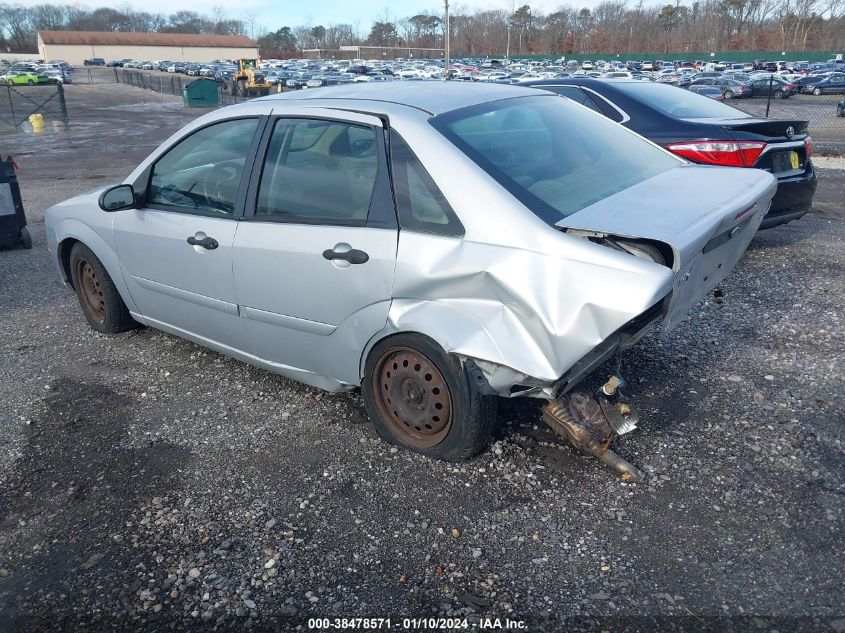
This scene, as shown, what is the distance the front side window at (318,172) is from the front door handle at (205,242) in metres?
0.34

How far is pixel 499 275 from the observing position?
9.56 ft

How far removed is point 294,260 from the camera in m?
3.56

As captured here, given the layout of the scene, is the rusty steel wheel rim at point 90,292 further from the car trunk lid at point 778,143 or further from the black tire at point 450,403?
the car trunk lid at point 778,143

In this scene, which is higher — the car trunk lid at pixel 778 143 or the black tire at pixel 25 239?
the car trunk lid at pixel 778 143

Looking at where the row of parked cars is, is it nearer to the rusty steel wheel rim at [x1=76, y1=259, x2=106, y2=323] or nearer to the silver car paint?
the rusty steel wheel rim at [x1=76, y1=259, x2=106, y2=323]

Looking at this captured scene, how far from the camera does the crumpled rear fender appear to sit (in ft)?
8.86

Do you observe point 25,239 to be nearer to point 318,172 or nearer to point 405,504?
point 318,172

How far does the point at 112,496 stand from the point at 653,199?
2890 mm

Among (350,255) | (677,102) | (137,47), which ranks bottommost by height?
(350,255)

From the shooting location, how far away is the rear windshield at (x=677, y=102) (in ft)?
22.0

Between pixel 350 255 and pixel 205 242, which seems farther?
pixel 205 242

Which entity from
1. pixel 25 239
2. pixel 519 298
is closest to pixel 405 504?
pixel 519 298

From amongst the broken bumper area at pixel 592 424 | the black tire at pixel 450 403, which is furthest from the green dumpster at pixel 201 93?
the broken bumper area at pixel 592 424

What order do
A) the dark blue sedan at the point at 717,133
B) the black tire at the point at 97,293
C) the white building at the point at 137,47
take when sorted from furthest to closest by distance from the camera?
the white building at the point at 137,47, the dark blue sedan at the point at 717,133, the black tire at the point at 97,293
